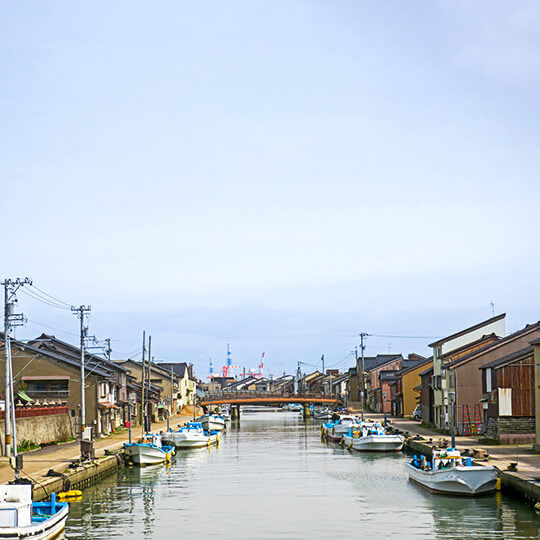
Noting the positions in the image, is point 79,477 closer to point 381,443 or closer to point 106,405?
point 381,443

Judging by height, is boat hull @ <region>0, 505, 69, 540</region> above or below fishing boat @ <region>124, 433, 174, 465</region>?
above

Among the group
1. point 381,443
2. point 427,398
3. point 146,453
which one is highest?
point 427,398

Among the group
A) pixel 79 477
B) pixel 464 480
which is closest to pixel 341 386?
pixel 79 477

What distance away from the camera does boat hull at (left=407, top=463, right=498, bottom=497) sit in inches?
1590

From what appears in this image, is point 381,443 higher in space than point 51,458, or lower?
lower

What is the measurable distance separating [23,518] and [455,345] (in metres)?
59.4

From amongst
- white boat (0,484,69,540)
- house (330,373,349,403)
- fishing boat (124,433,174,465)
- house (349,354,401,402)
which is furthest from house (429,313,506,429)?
house (330,373,349,403)

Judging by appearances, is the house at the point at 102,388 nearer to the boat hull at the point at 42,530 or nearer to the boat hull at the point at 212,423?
the boat hull at the point at 212,423

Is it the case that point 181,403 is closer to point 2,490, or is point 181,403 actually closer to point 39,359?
point 39,359

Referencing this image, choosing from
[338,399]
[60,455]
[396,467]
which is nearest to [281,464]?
[396,467]

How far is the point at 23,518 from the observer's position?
28.3 meters

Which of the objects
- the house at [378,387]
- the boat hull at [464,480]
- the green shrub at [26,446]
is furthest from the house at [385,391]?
the boat hull at [464,480]

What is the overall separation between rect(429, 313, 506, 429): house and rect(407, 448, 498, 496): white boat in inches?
1343

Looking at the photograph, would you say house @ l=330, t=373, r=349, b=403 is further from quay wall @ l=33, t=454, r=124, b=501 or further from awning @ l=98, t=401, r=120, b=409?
quay wall @ l=33, t=454, r=124, b=501
